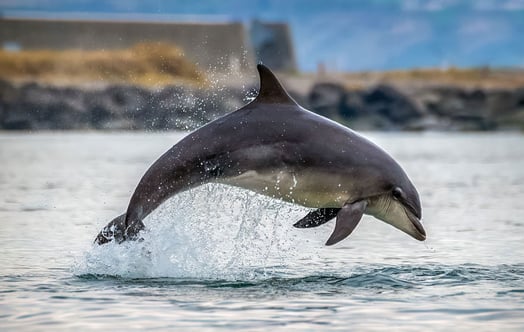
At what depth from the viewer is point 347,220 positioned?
35.2ft

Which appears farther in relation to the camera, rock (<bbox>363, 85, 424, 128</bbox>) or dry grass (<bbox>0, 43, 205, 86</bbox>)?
dry grass (<bbox>0, 43, 205, 86</bbox>)

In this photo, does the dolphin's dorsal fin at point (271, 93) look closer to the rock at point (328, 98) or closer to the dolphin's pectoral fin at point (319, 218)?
the dolphin's pectoral fin at point (319, 218)

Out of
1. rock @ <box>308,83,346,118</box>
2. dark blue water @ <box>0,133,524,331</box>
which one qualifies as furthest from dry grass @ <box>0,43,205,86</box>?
dark blue water @ <box>0,133,524,331</box>

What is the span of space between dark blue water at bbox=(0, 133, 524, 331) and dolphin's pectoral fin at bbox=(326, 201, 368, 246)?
0.51 m

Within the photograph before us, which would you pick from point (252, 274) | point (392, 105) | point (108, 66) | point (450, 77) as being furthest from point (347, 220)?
point (450, 77)

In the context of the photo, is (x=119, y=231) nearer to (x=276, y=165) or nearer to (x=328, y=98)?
(x=276, y=165)

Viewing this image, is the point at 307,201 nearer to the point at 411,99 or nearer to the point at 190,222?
the point at 190,222

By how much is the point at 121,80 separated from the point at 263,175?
87.7m

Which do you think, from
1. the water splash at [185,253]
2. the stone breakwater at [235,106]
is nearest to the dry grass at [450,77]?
the stone breakwater at [235,106]

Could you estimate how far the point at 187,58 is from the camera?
10762cm

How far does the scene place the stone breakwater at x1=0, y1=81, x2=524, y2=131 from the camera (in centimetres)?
8131

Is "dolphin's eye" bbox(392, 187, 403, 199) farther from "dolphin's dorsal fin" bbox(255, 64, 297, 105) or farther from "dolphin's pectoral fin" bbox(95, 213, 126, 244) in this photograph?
"dolphin's pectoral fin" bbox(95, 213, 126, 244)

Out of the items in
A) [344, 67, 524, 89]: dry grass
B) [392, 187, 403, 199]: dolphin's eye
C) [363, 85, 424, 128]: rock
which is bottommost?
[392, 187, 403, 199]: dolphin's eye

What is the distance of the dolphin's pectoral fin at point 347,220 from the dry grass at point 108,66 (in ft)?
272
